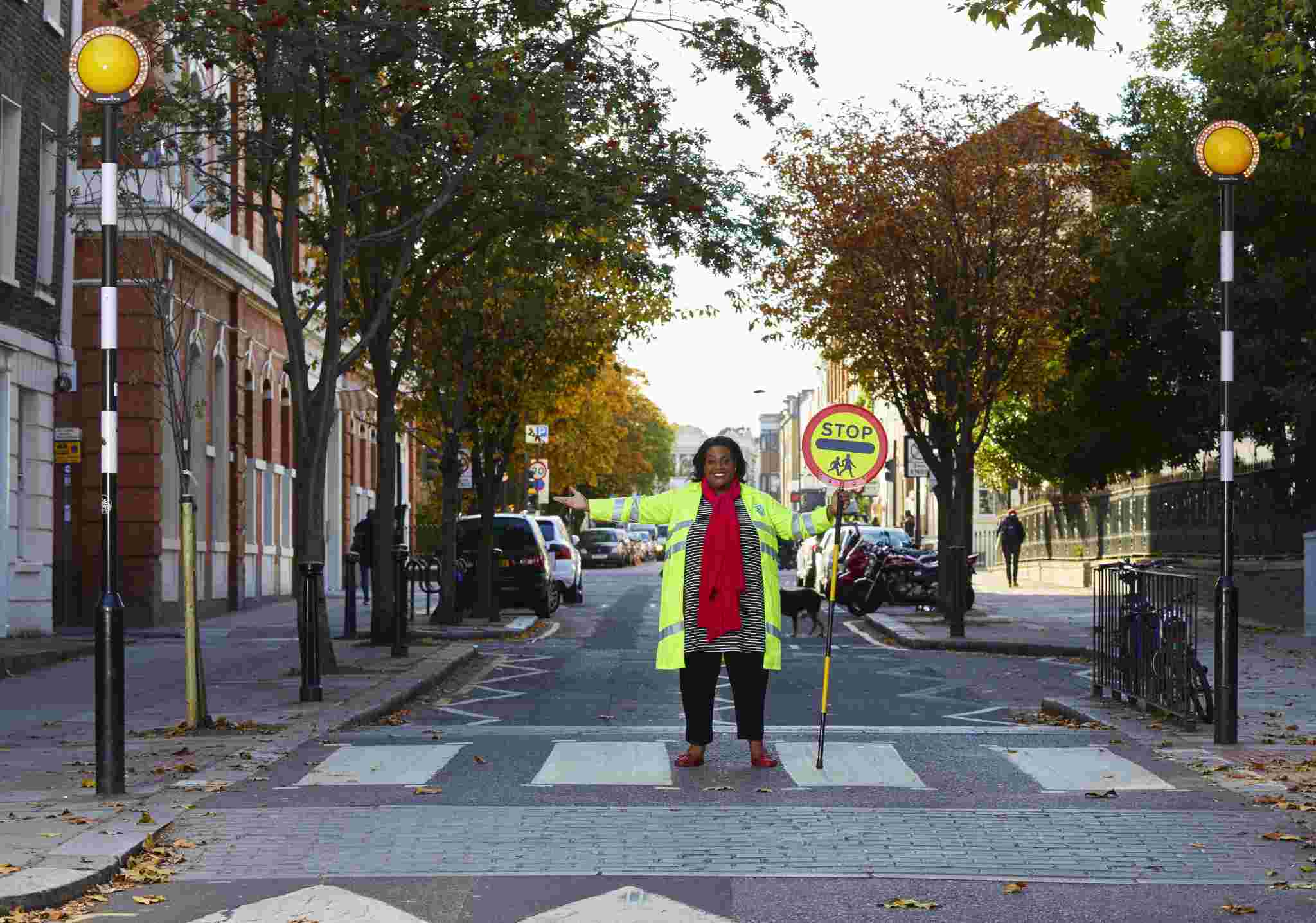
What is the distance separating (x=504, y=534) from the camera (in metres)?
32.7

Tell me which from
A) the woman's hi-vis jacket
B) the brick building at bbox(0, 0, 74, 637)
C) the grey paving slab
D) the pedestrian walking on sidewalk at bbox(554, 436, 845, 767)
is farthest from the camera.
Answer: the brick building at bbox(0, 0, 74, 637)

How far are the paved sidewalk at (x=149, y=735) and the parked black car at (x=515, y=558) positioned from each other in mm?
7555

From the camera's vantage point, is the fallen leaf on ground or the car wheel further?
the car wheel

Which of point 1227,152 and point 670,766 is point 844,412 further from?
point 670,766

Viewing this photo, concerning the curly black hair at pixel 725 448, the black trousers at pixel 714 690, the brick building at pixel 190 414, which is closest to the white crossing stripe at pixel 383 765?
the black trousers at pixel 714 690

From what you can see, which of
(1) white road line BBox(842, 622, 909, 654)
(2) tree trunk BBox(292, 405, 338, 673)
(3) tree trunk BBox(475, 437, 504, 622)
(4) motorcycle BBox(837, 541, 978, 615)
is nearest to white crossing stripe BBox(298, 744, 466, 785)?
(2) tree trunk BBox(292, 405, 338, 673)

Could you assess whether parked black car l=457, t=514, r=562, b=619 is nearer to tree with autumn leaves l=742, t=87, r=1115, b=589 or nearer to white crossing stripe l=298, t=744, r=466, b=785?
tree with autumn leaves l=742, t=87, r=1115, b=589

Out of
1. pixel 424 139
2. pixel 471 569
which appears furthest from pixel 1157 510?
pixel 424 139

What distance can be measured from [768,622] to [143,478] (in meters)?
18.9

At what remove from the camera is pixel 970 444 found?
3111 cm

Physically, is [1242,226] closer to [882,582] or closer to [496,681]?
[882,582]

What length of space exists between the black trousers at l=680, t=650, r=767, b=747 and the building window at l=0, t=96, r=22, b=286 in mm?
14701

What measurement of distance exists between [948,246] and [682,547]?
20104mm

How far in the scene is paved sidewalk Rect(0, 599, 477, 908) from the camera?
8.08 meters
